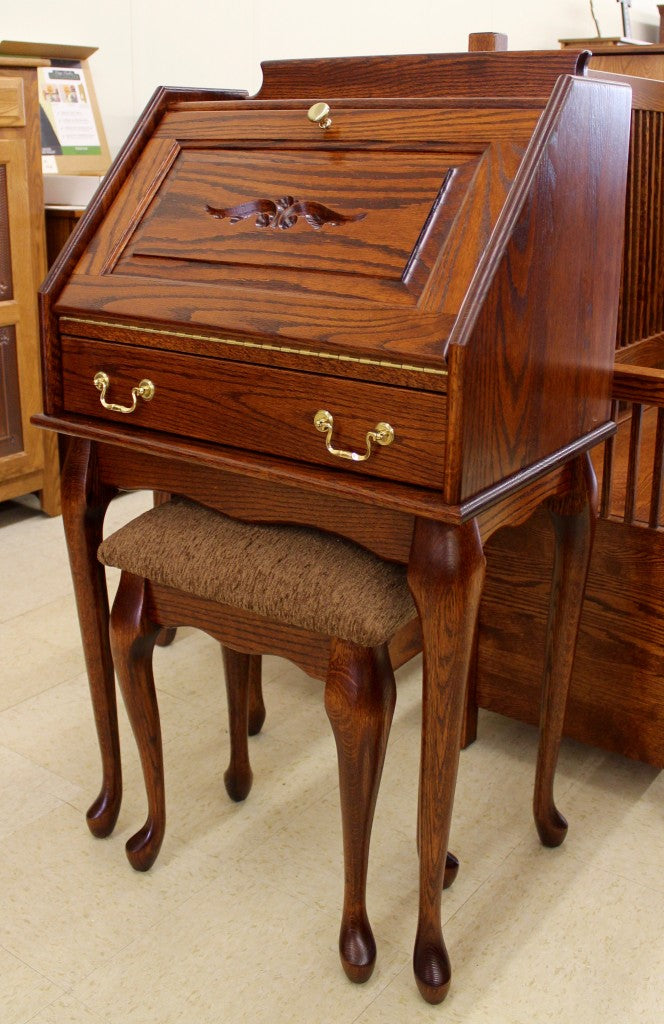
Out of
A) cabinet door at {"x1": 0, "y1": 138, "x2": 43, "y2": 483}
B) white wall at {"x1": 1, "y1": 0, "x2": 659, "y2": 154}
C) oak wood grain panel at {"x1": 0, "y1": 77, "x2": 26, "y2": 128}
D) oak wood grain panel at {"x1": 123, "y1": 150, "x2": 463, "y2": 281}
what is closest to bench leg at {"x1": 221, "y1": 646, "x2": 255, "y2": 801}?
oak wood grain panel at {"x1": 123, "y1": 150, "x2": 463, "y2": 281}

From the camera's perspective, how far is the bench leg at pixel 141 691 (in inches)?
61.4

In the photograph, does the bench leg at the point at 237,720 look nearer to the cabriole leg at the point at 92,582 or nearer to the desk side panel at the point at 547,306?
the cabriole leg at the point at 92,582

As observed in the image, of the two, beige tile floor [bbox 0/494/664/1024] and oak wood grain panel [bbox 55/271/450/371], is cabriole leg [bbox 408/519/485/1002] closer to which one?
beige tile floor [bbox 0/494/664/1024]

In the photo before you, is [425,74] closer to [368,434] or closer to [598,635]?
[368,434]

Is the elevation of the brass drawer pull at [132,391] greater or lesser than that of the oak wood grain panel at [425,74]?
lesser

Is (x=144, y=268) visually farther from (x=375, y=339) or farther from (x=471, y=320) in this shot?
(x=471, y=320)

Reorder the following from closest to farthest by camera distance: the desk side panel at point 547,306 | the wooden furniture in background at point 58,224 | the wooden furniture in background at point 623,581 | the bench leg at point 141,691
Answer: the desk side panel at point 547,306, the bench leg at point 141,691, the wooden furniture in background at point 623,581, the wooden furniture in background at point 58,224

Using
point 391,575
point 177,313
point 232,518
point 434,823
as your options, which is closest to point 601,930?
point 434,823

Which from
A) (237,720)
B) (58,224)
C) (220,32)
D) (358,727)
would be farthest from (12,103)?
(358,727)

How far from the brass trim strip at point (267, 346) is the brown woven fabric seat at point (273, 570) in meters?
0.29

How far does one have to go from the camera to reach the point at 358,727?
136cm

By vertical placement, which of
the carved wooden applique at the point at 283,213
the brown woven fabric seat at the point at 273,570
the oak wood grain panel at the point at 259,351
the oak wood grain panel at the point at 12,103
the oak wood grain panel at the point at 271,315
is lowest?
the brown woven fabric seat at the point at 273,570

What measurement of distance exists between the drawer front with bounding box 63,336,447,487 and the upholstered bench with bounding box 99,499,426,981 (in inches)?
6.5

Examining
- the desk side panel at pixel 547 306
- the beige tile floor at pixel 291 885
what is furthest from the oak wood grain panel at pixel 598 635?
the desk side panel at pixel 547 306
